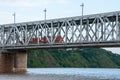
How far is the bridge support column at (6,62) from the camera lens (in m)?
116

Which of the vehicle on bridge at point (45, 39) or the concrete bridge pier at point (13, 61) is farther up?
the vehicle on bridge at point (45, 39)

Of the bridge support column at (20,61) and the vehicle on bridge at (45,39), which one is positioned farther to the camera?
the bridge support column at (20,61)

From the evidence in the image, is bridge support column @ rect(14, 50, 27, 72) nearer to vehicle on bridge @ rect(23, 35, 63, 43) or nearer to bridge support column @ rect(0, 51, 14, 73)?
bridge support column @ rect(0, 51, 14, 73)

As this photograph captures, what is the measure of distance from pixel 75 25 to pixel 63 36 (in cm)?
452

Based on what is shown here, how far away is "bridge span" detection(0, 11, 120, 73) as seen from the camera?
3674 inches

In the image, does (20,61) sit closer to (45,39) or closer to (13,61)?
(13,61)

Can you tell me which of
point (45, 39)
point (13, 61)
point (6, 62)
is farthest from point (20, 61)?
point (45, 39)

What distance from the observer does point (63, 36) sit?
4131 inches

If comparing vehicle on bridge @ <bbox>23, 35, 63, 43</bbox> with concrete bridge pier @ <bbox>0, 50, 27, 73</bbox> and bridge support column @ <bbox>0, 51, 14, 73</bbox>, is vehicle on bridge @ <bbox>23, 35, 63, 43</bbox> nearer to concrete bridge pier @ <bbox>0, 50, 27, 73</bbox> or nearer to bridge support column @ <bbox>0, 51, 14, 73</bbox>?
concrete bridge pier @ <bbox>0, 50, 27, 73</bbox>

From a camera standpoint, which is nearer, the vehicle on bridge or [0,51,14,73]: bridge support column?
the vehicle on bridge

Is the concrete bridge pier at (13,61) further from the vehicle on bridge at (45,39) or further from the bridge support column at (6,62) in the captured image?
the vehicle on bridge at (45,39)

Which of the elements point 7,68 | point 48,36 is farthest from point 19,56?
point 48,36

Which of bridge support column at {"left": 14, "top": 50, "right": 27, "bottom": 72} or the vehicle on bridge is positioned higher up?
the vehicle on bridge

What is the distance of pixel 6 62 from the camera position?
11719 cm
